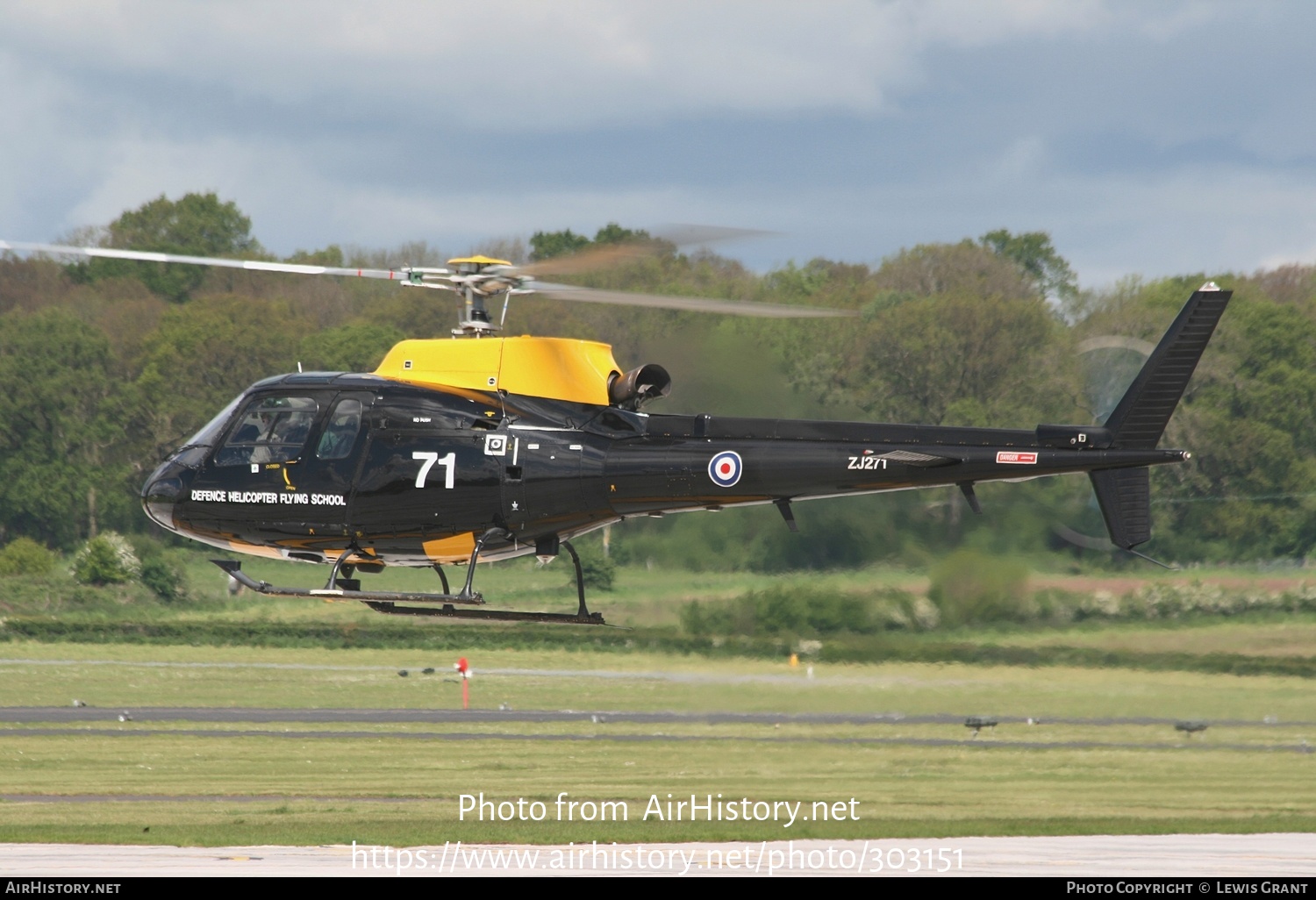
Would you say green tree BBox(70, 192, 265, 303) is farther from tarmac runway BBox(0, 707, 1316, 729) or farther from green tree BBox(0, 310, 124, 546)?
tarmac runway BBox(0, 707, 1316, 729)

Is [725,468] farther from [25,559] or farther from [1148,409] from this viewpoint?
[25,559]

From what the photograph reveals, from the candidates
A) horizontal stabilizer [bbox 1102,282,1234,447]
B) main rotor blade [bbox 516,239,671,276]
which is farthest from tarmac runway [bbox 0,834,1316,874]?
main rotor blade [bbox 516,239,671,276]

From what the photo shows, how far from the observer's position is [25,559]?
42594mm

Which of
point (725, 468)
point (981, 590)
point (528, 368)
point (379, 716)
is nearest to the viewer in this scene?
point (725, 468)

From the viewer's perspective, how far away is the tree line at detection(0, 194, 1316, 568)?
22594 millimetres

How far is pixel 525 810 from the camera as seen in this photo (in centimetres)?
2145

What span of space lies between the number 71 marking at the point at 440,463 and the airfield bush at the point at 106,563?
92.1 ft

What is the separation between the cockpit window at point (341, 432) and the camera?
15320 mm

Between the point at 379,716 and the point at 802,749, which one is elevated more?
the point at 802,749

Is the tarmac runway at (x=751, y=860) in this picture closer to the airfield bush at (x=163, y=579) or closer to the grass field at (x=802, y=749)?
the grass field at (x=802, y=749)

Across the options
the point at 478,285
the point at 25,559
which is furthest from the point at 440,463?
the point at 25,559

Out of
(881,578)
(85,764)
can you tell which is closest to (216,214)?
(85,764)

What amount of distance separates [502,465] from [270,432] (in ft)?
8.27

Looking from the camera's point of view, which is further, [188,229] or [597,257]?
[188,229]
